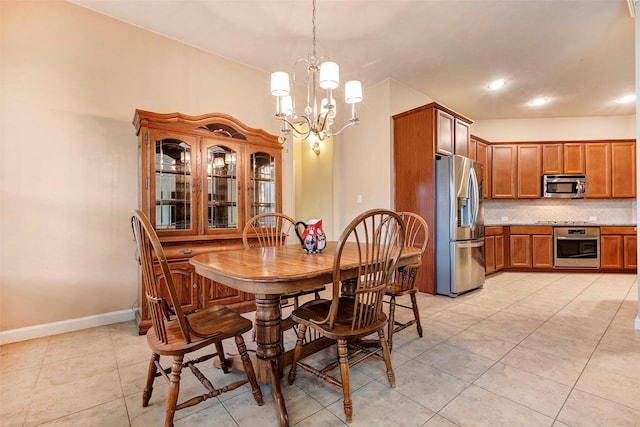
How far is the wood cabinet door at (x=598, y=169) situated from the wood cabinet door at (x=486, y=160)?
5.45ft

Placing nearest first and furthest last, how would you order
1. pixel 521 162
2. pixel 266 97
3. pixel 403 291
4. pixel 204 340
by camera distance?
pixel 204 340
pixel 403 291
pixel 266 97
pixel 521 162

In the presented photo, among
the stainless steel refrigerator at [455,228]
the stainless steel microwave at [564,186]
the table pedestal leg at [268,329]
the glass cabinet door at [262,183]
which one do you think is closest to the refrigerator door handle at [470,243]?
the stainless steel refrigerator at [455,228]

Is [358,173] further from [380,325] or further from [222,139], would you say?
[380,325]

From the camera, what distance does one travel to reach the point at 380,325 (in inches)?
61.8

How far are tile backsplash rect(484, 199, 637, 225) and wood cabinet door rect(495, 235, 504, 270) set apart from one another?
699 millimetres

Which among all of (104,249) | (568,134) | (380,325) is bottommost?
(380,325)

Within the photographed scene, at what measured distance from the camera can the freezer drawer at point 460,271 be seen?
11.6 feet

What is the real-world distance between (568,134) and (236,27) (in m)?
6.18

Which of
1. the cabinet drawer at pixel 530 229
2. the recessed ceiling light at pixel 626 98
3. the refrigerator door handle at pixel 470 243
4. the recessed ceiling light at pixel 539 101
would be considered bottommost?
the refrigerator door handle at pixel 470 243

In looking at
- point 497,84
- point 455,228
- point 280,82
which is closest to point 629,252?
point 497,84

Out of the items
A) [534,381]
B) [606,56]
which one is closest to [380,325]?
[534,381]

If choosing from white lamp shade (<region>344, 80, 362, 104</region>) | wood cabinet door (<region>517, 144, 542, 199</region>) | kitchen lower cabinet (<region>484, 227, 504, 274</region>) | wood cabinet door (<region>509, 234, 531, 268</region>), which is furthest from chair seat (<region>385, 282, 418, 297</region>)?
wood cabinet door (<region>517, 144, 542, 199</region>)

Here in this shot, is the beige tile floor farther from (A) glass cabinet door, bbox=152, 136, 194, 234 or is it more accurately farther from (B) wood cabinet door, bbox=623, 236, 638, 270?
(B) wood cabinet door, bbox=623, 236, 638, 270

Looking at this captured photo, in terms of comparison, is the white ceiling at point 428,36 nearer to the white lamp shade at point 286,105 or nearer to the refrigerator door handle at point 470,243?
the white lamp shade at point 286,105
